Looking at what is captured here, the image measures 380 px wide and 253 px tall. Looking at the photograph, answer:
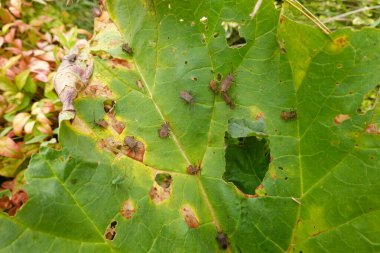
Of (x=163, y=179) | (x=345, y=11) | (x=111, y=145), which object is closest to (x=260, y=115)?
(x=163, y=179)

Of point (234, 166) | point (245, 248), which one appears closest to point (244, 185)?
point (234, 166)

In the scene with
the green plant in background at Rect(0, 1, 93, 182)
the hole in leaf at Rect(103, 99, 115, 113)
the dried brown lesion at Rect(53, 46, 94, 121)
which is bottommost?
the green plant in background at Rect(0, 1, 93, 182)

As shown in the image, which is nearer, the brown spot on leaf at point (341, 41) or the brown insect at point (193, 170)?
the brown spot on leaf at point (341, 41)

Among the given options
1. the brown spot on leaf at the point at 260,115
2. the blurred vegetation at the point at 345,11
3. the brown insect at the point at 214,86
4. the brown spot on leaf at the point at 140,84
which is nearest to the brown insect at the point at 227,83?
the brown insect at the point at 214,86

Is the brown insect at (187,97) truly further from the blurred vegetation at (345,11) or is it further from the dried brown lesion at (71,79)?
the blurred vegetation at (345,11)

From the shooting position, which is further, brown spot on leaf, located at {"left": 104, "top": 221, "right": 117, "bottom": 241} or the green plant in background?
the green plant in background

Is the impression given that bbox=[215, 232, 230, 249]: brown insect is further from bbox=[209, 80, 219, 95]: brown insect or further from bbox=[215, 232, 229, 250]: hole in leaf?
bbox=[209, 80, 219, 95]: brown insect


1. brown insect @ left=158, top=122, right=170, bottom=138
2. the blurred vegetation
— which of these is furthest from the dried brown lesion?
the blurred vegetation
